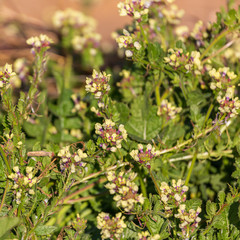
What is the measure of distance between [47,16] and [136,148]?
2.28m

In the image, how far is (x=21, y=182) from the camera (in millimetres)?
897

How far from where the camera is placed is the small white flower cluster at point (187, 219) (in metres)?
0.86

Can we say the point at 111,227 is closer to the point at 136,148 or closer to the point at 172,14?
the point at 136,148

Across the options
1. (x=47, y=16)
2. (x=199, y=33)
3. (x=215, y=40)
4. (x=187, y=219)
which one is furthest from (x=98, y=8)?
(x=187, y=219)

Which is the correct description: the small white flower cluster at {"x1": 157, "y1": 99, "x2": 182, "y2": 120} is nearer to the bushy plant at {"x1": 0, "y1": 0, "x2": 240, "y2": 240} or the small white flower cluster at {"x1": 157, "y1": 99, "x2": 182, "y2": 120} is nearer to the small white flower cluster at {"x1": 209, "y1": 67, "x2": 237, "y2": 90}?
the bushy plant at {"x1": 0, "y1": 0, "x2": 240, "y2": 240}

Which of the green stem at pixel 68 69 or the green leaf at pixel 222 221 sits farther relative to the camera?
the green stem at pixel 68 69

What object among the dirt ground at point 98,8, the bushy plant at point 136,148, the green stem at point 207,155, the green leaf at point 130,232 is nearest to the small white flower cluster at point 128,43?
the bushy plant at point 136,148

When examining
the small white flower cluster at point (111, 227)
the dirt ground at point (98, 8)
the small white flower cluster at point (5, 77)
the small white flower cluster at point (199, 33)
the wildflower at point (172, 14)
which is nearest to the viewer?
the small white flower cluster at point (111, 227)

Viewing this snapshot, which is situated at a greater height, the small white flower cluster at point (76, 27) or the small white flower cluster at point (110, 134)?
the small white flower cluster at point (76, 27)

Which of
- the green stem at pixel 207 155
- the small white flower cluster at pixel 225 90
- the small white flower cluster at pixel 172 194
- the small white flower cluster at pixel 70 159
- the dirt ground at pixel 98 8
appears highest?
the dirt ground at pixel 98 8

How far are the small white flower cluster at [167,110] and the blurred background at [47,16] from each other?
73 centimetres

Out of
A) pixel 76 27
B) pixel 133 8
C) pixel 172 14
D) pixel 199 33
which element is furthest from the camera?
pixel 76 27

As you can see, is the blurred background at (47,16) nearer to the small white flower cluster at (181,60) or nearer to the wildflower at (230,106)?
the small white flower cluster at (181,60)

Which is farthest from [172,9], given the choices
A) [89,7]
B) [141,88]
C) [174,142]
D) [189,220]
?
[89,7]
